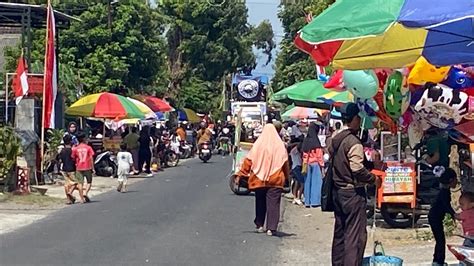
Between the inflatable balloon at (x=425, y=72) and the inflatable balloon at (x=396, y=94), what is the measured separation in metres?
1.20

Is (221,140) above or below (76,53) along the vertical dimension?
below

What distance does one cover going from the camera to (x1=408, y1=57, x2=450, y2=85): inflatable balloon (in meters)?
9.59

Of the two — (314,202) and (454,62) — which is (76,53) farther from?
(454,62)

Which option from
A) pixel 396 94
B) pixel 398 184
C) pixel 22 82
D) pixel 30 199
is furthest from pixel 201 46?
pixel 396 94

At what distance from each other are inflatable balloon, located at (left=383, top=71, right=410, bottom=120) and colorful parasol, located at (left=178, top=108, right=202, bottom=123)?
153 ft

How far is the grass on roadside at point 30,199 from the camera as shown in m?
20.6

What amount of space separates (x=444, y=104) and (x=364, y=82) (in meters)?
1.93

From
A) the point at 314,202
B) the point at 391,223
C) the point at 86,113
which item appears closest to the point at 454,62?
the point at 391,223

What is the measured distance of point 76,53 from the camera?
45.1m

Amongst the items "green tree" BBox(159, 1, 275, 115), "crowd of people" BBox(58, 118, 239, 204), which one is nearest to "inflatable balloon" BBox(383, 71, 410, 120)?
"crowd of people" BBox(58, 118, 239, 204)

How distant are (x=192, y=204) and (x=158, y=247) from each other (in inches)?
270

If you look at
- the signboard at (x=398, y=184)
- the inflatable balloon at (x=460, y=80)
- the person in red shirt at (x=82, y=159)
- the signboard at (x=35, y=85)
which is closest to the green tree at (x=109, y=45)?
the signboard at (x=35, y=85)

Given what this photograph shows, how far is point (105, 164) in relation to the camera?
30.5 meters

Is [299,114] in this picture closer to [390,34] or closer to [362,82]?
[362,82]
